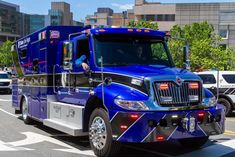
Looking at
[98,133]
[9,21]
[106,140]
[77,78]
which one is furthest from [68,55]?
[9,21]

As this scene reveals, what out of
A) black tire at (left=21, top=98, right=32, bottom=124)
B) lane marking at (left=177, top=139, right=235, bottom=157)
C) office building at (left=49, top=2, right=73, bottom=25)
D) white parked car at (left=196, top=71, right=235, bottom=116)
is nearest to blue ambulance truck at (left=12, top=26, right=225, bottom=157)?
lane marking at (left=177, top=139, right=235, bottom=157)

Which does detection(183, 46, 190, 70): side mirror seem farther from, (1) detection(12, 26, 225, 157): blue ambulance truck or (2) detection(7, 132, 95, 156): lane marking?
(2) detection(7, 132, 95, 156): lane marking

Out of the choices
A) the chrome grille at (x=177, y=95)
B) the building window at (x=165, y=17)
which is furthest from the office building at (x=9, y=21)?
the chrome grille at (x=177, y=95)

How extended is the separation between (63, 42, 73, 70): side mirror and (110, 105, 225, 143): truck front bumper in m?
2.33

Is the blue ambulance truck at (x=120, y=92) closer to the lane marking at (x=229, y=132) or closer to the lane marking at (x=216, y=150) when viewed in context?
the lane marking at (x=216, y=150)

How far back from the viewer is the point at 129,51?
370 inches

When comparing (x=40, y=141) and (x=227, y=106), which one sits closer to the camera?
(x=40, y=141)

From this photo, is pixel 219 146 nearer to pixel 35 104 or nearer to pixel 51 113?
pixel 51 113

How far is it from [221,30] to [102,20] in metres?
48.8

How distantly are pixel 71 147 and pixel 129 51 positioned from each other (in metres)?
2.60

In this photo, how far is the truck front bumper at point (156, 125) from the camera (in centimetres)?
777

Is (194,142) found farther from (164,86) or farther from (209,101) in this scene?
(164,86)

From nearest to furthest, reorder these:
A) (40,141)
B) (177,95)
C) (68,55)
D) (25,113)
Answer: (177,95)
(68,55)
(40,141)
(25,113)

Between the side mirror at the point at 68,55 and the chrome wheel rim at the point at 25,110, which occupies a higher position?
the side mirror at the point at 68,55
